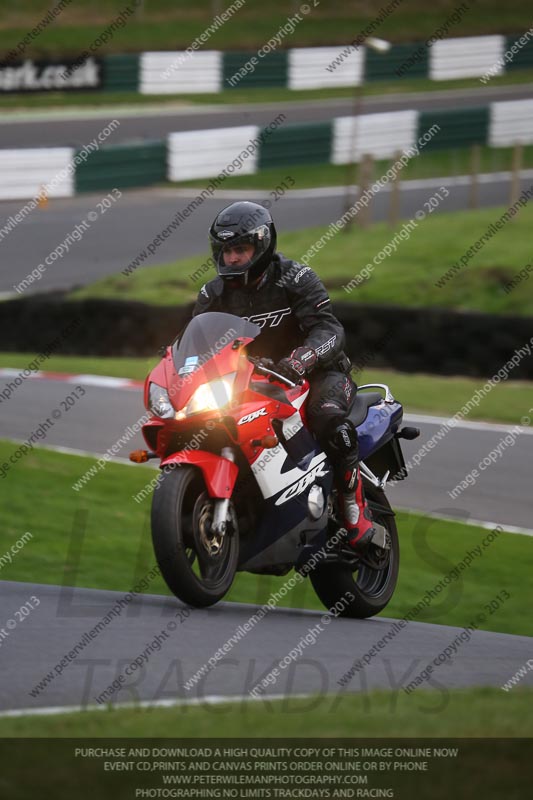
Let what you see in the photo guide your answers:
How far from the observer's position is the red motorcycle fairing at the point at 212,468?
209 inches

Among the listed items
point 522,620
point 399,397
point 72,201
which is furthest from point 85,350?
point 522,620

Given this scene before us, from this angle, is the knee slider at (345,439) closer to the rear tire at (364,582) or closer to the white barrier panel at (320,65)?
the rear tire at (364,582)

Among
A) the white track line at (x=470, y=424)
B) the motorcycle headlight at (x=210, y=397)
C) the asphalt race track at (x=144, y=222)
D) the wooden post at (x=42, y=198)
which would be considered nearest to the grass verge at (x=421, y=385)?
the white track line at (x=470, y=424)

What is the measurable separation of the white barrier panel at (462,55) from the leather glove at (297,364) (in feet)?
94.8

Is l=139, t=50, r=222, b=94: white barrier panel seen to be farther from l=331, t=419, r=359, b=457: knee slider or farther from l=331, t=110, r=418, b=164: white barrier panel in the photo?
l=331, t=419, r=359, b=457: knee slider

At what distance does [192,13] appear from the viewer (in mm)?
34406

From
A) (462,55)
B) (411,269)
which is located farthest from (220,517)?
(462,55)

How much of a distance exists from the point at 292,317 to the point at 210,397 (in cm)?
83

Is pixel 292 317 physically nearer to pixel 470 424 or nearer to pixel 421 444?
pixel 421 444

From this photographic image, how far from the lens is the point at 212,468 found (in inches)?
211

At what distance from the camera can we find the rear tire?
6.32m

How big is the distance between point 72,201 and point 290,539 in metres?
18.7
